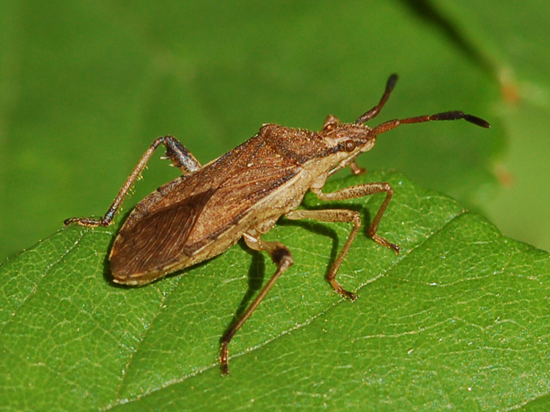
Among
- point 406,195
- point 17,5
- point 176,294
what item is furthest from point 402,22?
point 176,294

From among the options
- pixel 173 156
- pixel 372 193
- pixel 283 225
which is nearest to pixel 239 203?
pixel 283 225

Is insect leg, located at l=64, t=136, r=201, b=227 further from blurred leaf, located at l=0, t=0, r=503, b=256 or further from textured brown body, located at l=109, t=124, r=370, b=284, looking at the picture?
blurred leaf, located at l=0, t=0, r=503, b=256

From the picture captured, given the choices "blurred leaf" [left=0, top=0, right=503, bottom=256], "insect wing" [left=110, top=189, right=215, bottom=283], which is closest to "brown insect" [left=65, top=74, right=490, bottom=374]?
"insect wing" [left=110, top=189, right=215, bottom=283]

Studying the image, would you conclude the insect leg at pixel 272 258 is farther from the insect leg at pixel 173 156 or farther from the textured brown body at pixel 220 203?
the insect leg at pixel 173 156

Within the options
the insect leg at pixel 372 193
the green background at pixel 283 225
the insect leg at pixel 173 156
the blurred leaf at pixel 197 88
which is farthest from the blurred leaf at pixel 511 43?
the insect leg at pixel 173 156

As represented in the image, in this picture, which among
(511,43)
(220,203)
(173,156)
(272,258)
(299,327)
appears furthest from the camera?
(511,43)

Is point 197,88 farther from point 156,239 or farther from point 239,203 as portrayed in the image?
point 156,239

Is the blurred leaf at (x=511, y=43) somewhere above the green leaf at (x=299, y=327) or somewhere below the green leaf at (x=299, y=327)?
above

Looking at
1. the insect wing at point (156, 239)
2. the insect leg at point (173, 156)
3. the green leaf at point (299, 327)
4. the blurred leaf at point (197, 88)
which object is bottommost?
the green leaf at point (299, 327)
